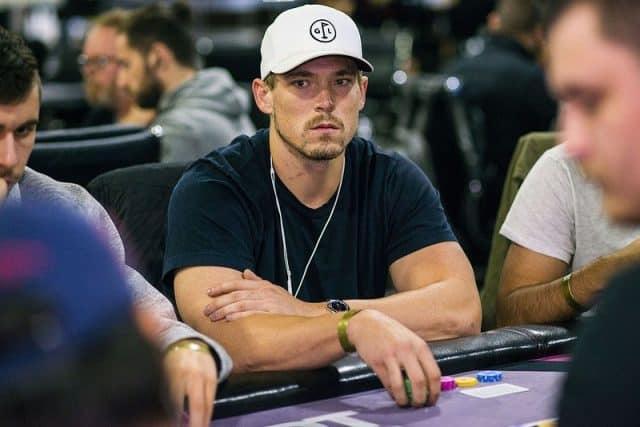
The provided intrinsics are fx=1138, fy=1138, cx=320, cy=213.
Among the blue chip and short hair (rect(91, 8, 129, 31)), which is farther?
short hair (rect(91, 8, 129, 31))

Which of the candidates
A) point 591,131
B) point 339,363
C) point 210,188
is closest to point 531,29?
point 210,188

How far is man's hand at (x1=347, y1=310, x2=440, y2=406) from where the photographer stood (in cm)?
189

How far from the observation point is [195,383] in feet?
5.68

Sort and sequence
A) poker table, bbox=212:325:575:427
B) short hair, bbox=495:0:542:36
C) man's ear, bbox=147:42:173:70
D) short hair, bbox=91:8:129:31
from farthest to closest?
short hair, bbox=91:8:129:31
short hair, bbox=495:0:542:36
man's ear, bbox=147:42:173:70
poker table, bbox=212:325:575:427

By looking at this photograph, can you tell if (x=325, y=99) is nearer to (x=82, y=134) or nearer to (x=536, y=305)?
(x=536, y=305)

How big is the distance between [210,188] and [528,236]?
32.5 inches

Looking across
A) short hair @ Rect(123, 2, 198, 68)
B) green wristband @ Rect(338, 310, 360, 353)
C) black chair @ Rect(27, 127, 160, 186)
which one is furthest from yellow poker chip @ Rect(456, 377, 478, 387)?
short hair @ Rect(123, 2, 198, 68)

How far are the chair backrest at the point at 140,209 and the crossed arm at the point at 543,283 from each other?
2.95ft

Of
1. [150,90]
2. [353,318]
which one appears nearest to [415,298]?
[353,318]

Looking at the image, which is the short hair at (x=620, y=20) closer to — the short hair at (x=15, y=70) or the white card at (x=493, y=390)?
the white card at (x=493, y=390)

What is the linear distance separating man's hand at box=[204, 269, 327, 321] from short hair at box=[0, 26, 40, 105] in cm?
59

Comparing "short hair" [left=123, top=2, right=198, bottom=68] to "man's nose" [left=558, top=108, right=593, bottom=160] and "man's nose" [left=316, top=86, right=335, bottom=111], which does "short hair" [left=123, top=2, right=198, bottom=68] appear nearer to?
"man's nose" [left=316, top=86, right=335, bottom=111]

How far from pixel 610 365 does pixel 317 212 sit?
1770 mm

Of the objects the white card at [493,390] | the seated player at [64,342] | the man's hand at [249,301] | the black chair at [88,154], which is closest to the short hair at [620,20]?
the seated player at [64,342]
